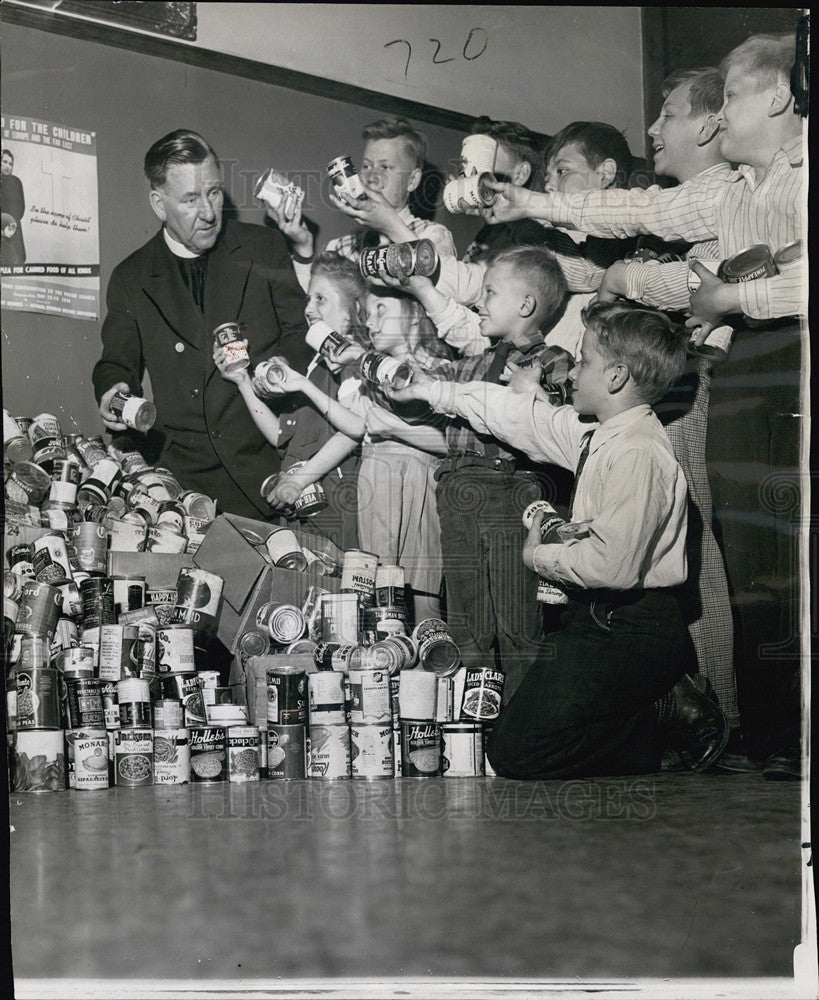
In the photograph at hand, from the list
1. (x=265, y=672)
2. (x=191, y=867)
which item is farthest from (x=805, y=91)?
(x=191, y=867)

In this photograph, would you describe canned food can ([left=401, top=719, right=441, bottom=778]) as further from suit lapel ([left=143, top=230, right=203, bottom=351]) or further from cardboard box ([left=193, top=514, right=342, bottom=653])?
suit lapel ([left=143, top=230, right=203, bottom=351])

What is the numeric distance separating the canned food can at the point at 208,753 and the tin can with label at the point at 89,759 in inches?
10.7

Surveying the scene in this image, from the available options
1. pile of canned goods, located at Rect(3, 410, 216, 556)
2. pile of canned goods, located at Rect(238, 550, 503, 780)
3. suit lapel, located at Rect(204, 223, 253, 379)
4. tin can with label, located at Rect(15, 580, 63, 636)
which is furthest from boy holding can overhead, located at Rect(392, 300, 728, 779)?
tin can with label, located at Rect(15, 580, 63, 636)

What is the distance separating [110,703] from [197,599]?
16.6 inches

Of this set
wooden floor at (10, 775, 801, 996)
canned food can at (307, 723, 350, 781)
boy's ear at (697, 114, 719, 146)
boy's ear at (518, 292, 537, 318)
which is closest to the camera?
wooden floor at (10, 775, 801, 996)

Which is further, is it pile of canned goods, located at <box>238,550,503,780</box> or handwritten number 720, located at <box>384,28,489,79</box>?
handwritten number 720, located at <box>384,28,489,79</box>

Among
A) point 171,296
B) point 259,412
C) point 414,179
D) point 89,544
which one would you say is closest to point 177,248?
point 171,296

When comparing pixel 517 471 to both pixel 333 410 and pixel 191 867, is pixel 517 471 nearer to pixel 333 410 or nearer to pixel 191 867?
pixel 333 410

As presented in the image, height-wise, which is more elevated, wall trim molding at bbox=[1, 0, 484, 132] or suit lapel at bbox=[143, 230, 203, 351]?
wall trim molding at bbox=[1, 0, 484, 132]

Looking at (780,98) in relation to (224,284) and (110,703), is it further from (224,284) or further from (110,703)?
(110,703)

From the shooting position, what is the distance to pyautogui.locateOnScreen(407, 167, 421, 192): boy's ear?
323 centimetres

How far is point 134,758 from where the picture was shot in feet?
10.1

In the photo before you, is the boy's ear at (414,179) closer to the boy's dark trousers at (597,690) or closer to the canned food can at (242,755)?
the boy's dark trousers at (597,690)

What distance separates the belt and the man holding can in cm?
55
